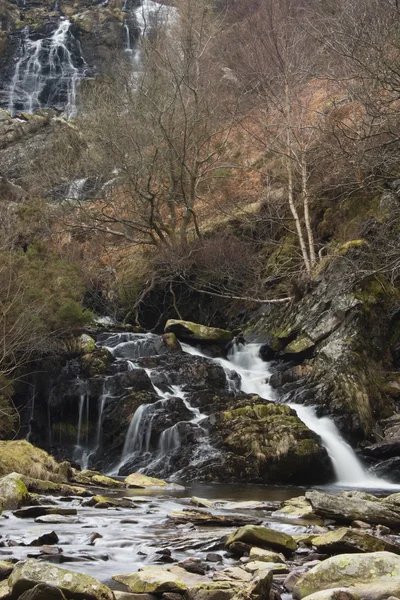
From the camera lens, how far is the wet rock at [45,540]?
552 cm

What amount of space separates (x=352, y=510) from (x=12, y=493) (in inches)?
150

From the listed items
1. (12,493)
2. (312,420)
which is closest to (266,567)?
(12,493)

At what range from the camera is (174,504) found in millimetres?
8312

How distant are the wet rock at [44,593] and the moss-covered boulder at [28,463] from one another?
5.81 m

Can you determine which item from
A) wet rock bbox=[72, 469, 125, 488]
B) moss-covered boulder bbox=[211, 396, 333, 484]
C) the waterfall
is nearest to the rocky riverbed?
wet rock bbox=[72, 469, 125, 488]

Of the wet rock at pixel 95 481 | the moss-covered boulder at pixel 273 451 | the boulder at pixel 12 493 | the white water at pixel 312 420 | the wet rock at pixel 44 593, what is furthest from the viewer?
the white water at pixel 312 420

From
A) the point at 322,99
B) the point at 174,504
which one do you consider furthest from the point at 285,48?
the point at 174,504

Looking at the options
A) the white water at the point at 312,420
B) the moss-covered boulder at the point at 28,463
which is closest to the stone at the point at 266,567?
the moss-covered boulder at the point at 28,463

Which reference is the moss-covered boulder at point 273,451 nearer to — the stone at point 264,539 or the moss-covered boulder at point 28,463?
the moss-covered boulder at point 28,463

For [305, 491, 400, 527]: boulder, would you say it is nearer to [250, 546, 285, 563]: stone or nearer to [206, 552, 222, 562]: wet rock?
[250, 546, 285, 563]: stone

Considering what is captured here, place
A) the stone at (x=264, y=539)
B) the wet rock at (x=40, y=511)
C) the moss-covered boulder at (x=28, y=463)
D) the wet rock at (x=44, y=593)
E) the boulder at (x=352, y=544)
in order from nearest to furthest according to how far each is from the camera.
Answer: the wet rock at (x=44, y=593), the boulder at (x=352, y=544), the stone at (x=264, y=539), the wet rock at (x=40, y=511), the moss-covered boulder at (x=28, y=463)

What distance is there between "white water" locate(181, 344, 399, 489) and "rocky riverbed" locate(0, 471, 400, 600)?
11.1ft

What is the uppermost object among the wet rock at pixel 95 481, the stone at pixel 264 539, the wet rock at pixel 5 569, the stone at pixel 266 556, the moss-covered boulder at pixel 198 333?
the moss-covered boulder at pixel 198 333

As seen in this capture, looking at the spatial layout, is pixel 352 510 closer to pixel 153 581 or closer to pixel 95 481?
pixel 153 581
